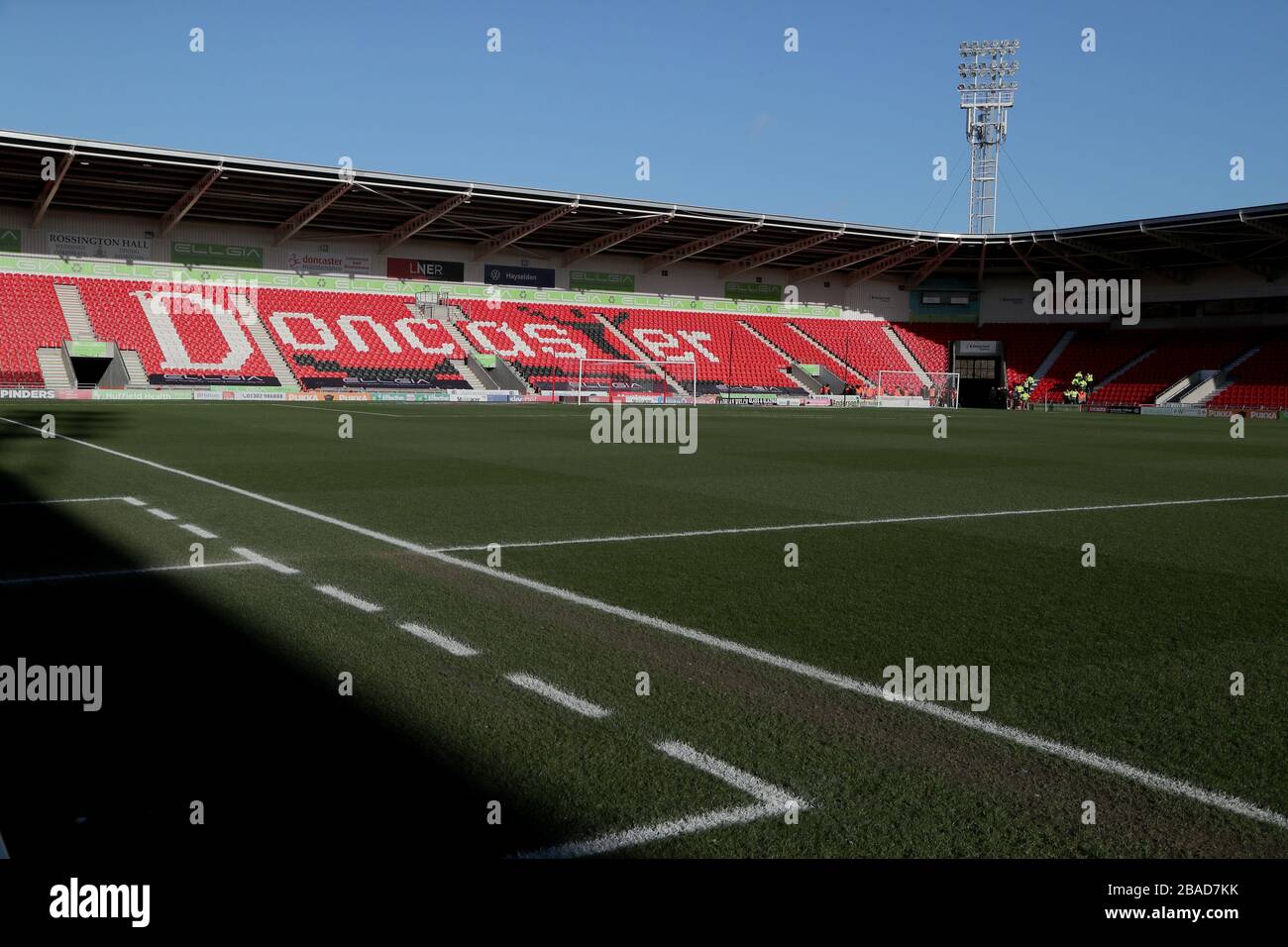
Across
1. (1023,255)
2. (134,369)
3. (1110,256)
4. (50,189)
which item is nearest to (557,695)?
(134,369)

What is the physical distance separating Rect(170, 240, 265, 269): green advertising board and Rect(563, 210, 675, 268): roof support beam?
16.2 m

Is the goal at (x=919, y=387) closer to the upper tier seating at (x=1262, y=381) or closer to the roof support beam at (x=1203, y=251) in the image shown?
the roof support beam at (x=1203, y=251)

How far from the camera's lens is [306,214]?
158ft

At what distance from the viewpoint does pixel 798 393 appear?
5556cm

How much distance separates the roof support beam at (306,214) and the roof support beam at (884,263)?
31446 millimetres

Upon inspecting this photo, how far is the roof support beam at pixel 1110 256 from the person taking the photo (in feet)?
186

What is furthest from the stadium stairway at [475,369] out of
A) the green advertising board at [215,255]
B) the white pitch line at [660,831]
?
the white pitch line at [660,831]

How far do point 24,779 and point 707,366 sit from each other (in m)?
52.4

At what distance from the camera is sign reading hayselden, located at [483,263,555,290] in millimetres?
55781

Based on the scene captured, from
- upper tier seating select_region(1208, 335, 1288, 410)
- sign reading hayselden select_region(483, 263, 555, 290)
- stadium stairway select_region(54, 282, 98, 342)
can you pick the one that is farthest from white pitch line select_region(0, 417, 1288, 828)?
upper tier seating select_region(1208, 335, 1288, 410)

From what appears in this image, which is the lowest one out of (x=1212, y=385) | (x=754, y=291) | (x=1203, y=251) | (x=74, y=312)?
(x=1212, y=385)

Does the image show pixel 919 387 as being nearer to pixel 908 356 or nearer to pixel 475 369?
pixel 908 356

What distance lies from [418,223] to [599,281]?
11.9 m

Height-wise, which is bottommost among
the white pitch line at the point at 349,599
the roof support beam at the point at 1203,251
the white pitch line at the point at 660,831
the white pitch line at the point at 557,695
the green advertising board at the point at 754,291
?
the white pitch line at the point at 660,831
